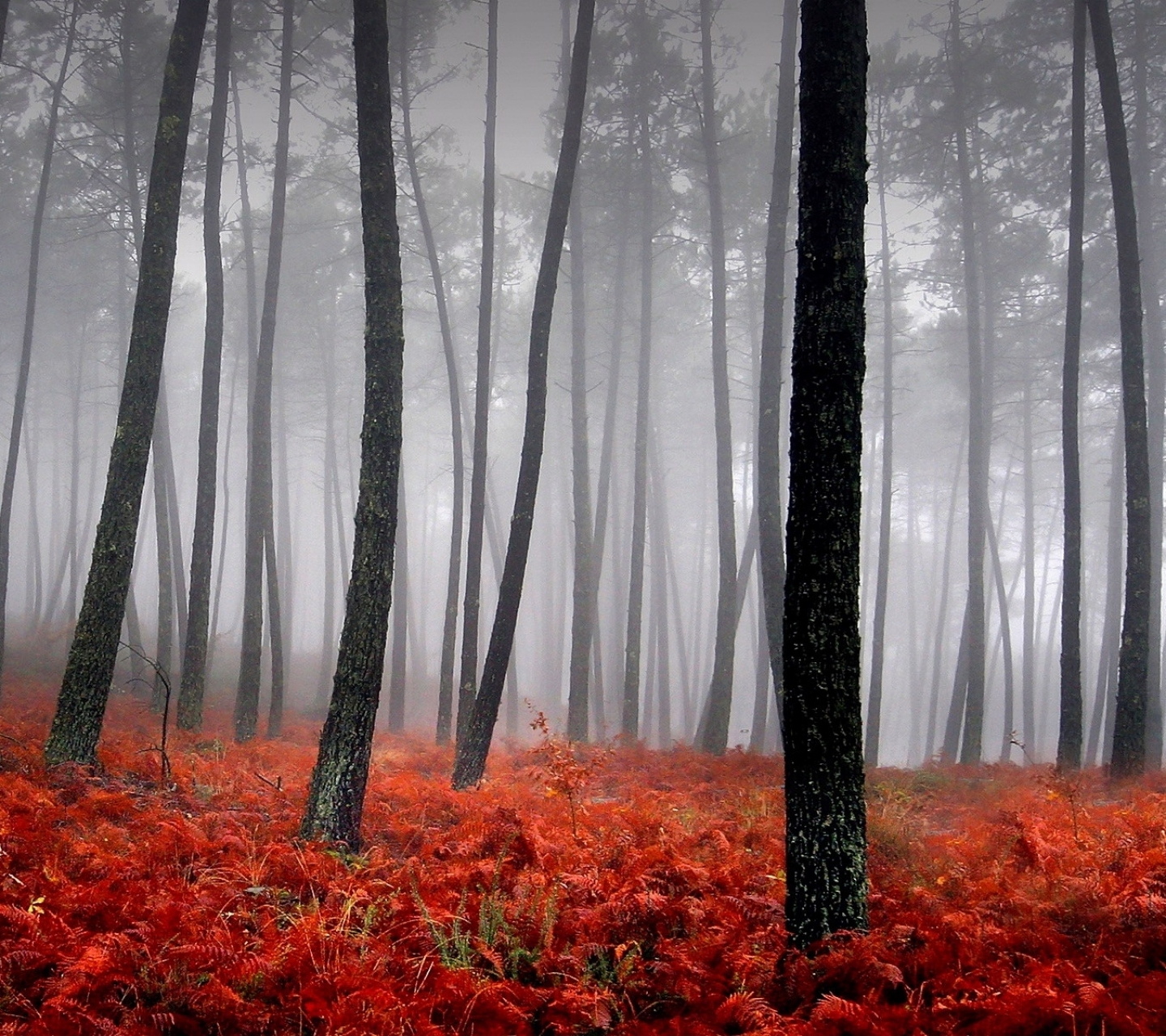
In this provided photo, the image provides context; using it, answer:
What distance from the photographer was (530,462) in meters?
10.2

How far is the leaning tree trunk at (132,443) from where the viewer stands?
7938 mm

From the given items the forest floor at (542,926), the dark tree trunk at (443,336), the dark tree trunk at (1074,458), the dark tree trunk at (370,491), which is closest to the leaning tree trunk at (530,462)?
the forest floor at (542,926)

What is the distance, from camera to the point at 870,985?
145 inches

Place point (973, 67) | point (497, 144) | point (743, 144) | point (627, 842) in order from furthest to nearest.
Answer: point (743, 144), point (973, 67), point (497, 144), point (627, 842)

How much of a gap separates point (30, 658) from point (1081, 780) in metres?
23.5

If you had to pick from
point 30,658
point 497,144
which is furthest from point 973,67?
point 30,658

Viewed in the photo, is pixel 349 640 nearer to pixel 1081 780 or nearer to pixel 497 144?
pixel 1081 780

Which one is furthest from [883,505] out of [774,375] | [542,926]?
[542,926]

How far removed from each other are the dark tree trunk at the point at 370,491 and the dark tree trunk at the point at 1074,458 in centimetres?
1019

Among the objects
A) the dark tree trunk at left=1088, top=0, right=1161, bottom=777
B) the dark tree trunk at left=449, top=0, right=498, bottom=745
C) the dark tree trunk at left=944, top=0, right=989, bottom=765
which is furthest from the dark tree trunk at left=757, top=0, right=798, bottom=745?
the dark tree trunk at left=944, top=0, right=989, bottom=765

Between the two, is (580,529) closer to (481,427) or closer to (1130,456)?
(481,427)

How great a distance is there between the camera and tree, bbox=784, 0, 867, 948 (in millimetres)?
4277

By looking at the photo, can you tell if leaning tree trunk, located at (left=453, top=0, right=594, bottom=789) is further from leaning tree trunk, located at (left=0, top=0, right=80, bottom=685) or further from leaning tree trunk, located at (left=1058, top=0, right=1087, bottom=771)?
leaning tree trunk, located at (left=0, top=0, right=80, bottom=685)

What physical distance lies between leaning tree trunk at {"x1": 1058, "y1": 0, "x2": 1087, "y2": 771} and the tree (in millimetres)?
8885
